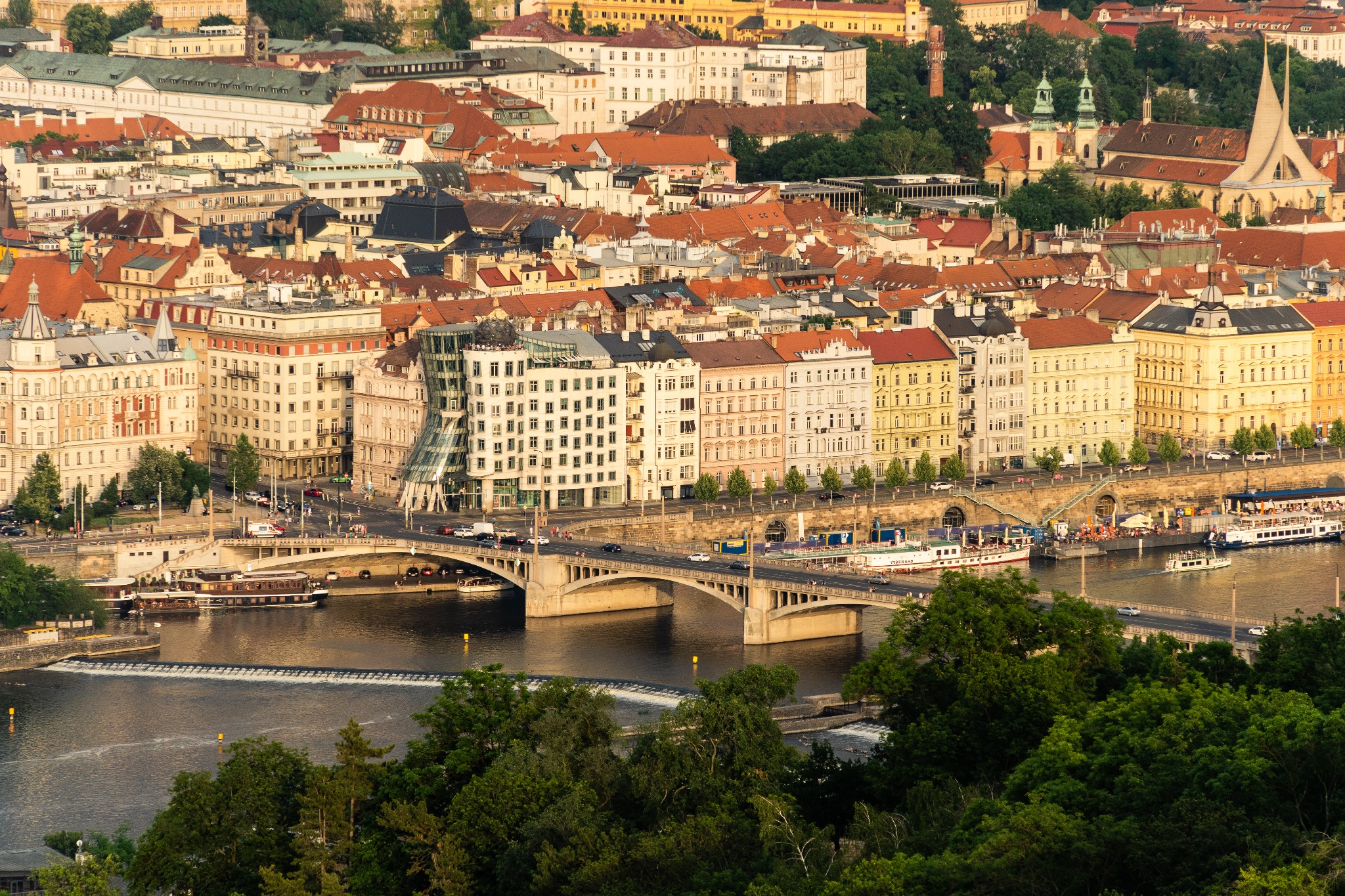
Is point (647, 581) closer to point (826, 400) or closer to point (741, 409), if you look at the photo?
point (741, 409)

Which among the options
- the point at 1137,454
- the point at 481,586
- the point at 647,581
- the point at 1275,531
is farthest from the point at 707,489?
the point at 1275,531

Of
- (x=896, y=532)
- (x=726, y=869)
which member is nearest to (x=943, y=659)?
(x=726, y=869)

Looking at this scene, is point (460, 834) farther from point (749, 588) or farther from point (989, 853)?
point (749, 588)

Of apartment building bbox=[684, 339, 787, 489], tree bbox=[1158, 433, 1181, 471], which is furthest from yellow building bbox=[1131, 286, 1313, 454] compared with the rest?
apartment building bbox=[684, 339, 787, 489]

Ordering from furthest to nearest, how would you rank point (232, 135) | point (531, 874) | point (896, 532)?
point (232, 135), point (896, 532), point (531, 874)

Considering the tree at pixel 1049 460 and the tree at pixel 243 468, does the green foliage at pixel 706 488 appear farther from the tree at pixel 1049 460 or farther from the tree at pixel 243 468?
the tree at pixel 243 468

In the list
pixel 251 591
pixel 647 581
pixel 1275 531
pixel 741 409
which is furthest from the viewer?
pixel 1275 531
